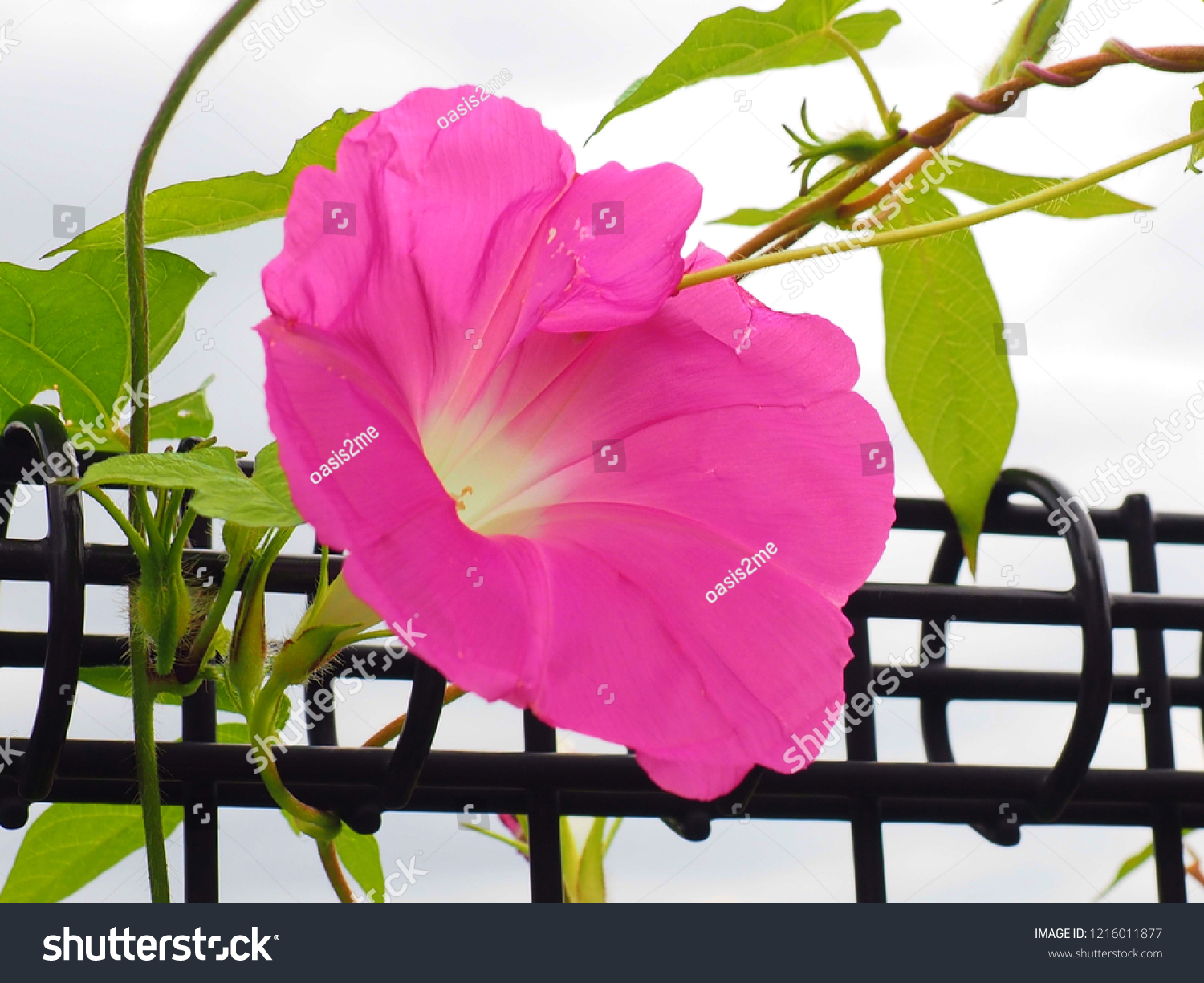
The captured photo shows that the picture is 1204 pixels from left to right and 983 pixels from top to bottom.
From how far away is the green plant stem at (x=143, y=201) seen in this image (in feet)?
0.97

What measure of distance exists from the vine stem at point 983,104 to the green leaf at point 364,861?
0.29 m

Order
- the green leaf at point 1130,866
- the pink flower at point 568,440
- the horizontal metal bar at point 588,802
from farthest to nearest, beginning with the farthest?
the green leaf at point 1130,866, the horizontal metal bar at point 588,802, the pink flower at point 568,440

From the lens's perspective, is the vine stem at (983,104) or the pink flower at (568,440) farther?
the vine stem at (983,104)

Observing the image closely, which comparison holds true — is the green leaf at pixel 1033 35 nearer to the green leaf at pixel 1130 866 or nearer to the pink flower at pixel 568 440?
the pink flower at pixel 568 440

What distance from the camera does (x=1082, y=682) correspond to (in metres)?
0.39

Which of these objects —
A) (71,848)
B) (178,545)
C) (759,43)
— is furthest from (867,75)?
(71,848)

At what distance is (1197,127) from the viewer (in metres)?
0.43

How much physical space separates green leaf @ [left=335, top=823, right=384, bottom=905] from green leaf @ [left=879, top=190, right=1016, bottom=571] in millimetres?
285

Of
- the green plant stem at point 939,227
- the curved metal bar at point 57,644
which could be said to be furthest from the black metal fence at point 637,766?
the green plant stem at point 939,227

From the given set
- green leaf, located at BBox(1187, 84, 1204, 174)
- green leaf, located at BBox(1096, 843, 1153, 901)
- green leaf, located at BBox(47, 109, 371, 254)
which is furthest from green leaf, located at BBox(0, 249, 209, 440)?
green leaf, located at BBox(1096, 843, 1153, 901)

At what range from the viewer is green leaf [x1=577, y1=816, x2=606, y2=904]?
499mm

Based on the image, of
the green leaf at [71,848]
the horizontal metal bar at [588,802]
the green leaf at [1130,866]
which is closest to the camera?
the horizontal metal bar at [588,802]
